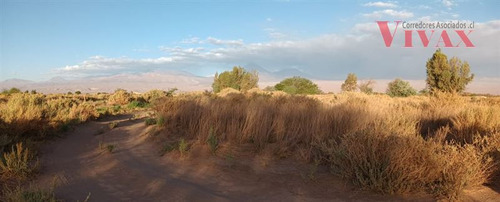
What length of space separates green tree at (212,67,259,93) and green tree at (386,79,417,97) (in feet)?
56.7

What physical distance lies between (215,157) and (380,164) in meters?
3.62

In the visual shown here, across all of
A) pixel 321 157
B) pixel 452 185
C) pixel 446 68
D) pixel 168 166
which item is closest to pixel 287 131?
pixel 321 157

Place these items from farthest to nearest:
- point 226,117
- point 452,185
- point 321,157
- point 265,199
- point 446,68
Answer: point 446,68
point 226,117
point 321,157
point 265,199
point 452,185

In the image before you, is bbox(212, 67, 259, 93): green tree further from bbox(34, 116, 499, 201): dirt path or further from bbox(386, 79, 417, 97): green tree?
bbox(34, 116, 499, 201): dirt path

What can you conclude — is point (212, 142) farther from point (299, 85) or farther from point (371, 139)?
point (299, 85)

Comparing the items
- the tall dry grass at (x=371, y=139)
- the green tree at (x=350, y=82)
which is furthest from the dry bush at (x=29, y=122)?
the green tree at (x=350, y=82)

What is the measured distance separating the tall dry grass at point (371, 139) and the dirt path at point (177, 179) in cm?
33

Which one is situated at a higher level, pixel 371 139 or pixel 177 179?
pixel 371 139

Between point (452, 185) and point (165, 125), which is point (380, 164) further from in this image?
point (165, 125)

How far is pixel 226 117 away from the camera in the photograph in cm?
982

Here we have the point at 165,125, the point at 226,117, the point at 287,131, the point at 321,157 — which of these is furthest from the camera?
the point at 165,125

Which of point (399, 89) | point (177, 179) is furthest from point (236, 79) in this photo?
point (177, 179)

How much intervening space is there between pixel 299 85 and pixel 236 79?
8521mm

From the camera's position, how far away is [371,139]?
588 cm
